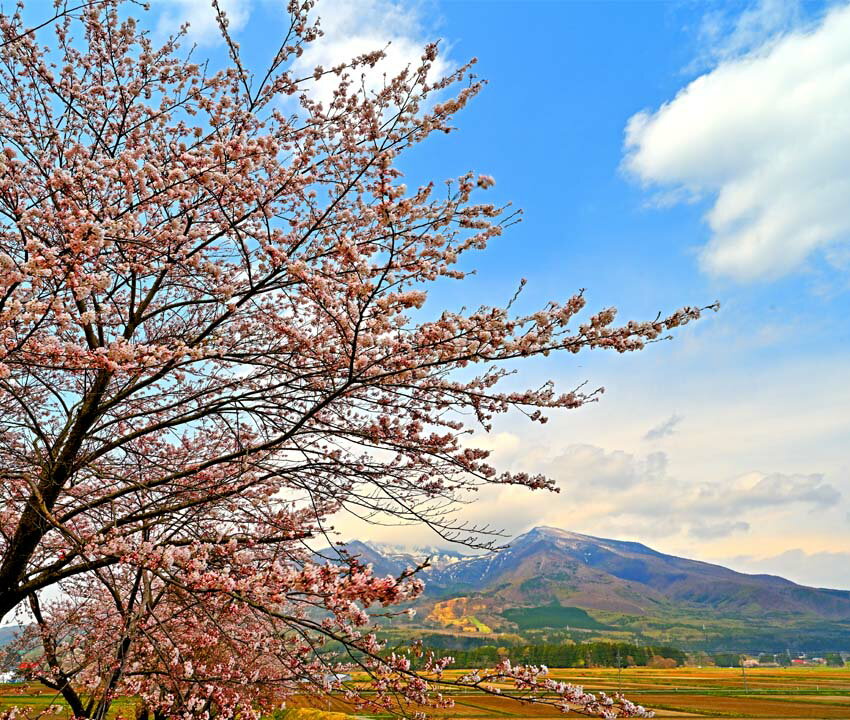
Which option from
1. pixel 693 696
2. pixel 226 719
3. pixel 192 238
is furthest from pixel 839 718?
pixel 192 238

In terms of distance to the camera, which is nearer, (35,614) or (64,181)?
(64,181)

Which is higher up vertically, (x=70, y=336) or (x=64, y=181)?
(x=64, y=181)

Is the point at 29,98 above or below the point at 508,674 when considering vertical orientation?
above

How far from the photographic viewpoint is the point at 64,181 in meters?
4.36

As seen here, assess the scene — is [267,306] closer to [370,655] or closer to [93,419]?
[93,419]

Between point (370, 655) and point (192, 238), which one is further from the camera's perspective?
point (192, 238)

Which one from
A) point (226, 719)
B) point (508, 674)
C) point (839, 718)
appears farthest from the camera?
point (839, 718)

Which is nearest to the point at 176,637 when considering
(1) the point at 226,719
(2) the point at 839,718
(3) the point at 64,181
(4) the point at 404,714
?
(1) the point at 226,719

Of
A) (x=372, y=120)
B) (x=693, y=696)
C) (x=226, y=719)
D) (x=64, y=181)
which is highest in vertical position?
(x=372, y=120)

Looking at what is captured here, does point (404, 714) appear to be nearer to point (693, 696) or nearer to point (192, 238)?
point (192, 238)

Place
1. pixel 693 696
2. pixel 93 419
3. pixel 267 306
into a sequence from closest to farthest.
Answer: pixel 93 419 → pixel 267 306 → pixel 693 696

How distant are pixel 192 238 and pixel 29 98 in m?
2.76

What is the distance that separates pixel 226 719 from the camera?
5750 mm

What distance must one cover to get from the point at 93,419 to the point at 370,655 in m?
3.63
